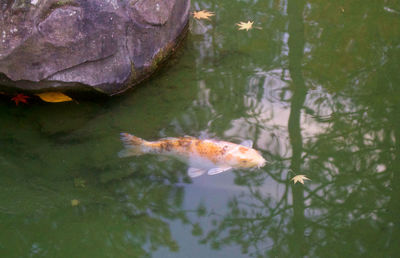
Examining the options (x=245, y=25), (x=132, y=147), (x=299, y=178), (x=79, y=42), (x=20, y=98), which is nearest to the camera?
(x=299, y=178)

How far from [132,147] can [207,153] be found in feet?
2.11

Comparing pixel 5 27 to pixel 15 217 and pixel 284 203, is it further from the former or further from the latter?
pixel 284 203

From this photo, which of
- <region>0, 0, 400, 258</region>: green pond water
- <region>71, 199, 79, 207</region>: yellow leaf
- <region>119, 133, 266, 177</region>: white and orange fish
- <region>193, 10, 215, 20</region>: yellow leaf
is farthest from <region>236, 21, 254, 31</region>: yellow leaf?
<region>71, 199, 79, 207</region>: yellow leaf

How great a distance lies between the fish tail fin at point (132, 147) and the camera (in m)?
3.62

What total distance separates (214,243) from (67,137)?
1639 millimetres

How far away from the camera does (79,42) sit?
3762 mm

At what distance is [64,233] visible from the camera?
3.11 meters

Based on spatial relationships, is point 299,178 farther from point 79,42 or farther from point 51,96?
point 51,96

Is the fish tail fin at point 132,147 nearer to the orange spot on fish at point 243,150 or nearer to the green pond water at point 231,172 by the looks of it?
the green pond water at point 231,172

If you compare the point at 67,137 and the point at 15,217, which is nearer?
the point at 15,217

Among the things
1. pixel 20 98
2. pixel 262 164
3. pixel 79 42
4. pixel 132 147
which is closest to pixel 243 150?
pixel 262 164

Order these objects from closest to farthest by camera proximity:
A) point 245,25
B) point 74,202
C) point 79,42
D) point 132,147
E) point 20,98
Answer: point 74,202 < point 132,147 < point 79,42 < point 20,98 < point 245,25

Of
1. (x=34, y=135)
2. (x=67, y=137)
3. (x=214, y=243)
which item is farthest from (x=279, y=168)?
(x=34, y=135)

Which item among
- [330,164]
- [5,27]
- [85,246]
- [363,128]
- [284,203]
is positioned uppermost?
[5,27]
